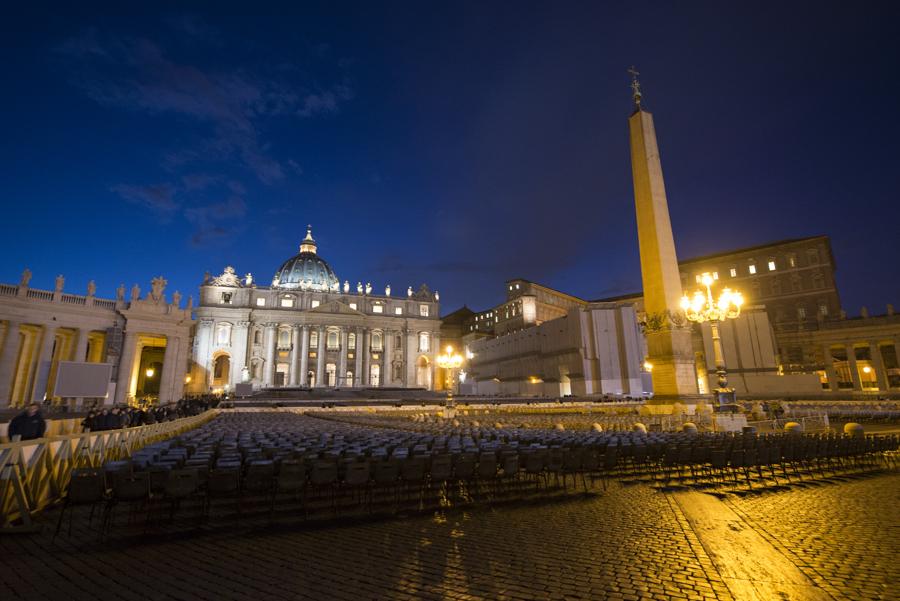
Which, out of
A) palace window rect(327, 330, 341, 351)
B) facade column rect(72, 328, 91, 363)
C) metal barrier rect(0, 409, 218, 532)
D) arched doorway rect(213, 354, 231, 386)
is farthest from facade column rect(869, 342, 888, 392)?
arched doorway rect(213, 354, 231, 386)

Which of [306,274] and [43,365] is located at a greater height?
[306,274]

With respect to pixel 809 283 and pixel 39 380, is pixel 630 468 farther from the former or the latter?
pixel 809 283

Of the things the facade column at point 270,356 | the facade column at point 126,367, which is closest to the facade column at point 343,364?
the facade column at point 270,356

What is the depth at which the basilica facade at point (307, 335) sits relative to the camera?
73.7m

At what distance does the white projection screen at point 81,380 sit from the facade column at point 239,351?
1808 inches

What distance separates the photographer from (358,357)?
82.2 m

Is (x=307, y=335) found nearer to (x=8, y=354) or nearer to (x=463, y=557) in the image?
(x=8, y=354)

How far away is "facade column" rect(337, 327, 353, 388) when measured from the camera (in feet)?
261

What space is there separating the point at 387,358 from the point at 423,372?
944 cm

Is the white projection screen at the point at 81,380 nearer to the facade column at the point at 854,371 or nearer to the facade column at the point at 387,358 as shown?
the facade column at the point at 387,358

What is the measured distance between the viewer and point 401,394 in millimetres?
61812

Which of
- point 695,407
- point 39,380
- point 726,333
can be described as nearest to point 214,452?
point 695,407

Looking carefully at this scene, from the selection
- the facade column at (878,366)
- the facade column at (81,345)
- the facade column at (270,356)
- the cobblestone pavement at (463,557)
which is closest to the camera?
the cobblestone pavement at (463,557)

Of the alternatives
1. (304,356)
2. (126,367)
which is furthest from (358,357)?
(126,367)
